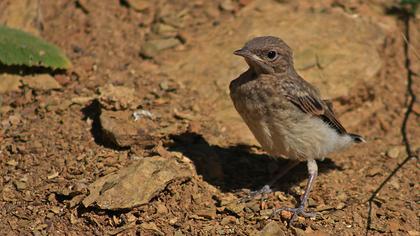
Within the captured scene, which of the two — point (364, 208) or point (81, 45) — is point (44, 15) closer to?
point (81, 45)

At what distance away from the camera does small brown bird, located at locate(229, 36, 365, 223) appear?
23.2ft

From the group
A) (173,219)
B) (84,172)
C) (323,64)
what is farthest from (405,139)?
(84,172)

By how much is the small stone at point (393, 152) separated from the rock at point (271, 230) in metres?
2.53

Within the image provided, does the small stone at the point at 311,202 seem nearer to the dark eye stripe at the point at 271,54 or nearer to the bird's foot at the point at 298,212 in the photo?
the bird's foot at the point at 298,212

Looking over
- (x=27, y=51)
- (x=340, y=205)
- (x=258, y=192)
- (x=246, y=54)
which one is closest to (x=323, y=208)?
(x=340, y=205)

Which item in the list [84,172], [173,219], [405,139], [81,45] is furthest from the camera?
[81,45]

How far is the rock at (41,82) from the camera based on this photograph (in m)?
8.63

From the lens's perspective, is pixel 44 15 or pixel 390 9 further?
pixel 390 9

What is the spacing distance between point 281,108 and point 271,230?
1.38 m

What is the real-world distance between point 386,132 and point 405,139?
0.36 meters

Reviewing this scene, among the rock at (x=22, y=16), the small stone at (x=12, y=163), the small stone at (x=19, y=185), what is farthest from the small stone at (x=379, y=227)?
the rock at (x=22, y=16)

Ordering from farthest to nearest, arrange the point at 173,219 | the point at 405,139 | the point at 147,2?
the point at 147,2 → the point at 405,139 → the point at 173,219

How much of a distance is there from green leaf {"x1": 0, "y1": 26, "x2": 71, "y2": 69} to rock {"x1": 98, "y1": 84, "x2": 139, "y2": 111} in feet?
3.26

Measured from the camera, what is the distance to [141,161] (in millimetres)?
Result: 7105
